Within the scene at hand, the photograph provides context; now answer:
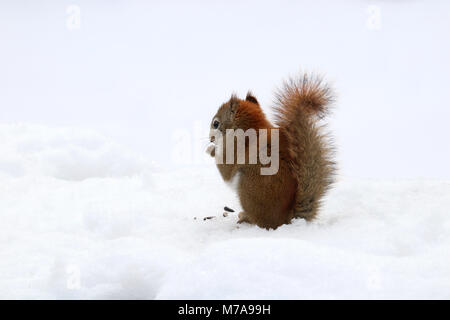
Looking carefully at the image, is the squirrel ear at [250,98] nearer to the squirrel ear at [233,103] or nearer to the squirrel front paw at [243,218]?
the squirrel ear at [233,103]

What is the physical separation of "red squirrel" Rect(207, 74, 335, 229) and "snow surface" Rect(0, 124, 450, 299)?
0.26 feet

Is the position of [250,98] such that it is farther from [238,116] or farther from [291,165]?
[291,165]

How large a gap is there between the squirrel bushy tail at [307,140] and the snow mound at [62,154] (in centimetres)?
137

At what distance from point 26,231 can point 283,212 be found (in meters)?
0.91

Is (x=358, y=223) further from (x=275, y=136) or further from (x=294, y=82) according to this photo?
(x=294, y=82)

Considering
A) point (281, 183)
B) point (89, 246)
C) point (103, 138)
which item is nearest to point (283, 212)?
point (281, 183)

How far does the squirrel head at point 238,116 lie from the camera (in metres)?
1.88

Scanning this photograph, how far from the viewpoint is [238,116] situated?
1.90 metres

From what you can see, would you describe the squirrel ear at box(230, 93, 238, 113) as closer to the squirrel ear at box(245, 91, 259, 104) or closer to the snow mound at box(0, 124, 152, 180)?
the squirrel ear at box(245, 91, 259, 104)

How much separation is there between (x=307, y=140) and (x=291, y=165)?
11cm

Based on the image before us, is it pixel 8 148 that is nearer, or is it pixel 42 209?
pixel 42 209

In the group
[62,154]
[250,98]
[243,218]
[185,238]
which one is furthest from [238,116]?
[62,154]

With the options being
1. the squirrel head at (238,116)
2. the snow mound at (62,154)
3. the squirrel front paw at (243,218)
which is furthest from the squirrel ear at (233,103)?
the snow mound at (62,154)

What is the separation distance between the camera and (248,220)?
1911 millimetres
